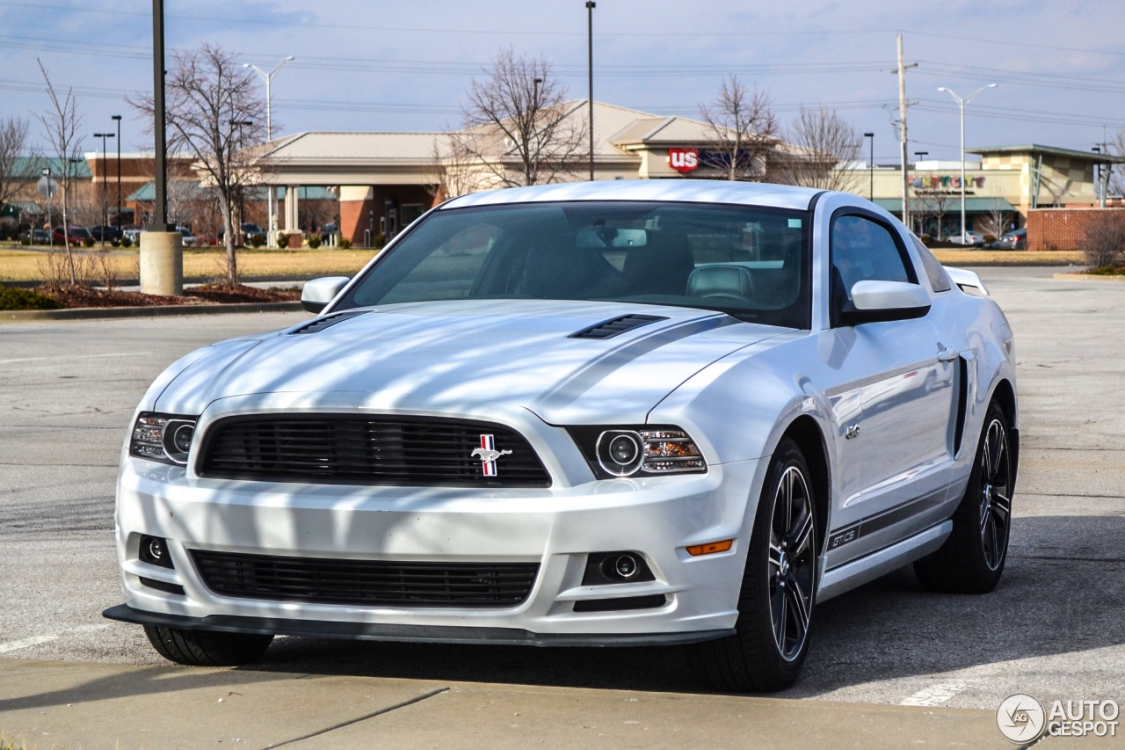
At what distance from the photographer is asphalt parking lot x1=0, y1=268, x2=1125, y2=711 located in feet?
16.5

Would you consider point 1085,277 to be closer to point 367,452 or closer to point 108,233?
point 367,452

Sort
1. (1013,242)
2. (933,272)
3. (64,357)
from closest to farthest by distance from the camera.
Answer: (933,272) < (64,357) < (1013,242)

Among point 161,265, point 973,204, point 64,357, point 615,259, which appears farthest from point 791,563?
point 973,204

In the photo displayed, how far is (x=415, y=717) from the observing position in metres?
4.37

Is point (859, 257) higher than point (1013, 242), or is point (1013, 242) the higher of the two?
point (1013, 242)

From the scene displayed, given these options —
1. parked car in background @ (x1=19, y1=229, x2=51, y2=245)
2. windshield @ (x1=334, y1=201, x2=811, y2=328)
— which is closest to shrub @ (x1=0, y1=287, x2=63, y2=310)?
windshield @ (x1=334, y1=201, x2=811, y2=328)

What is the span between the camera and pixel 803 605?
501 centimetres

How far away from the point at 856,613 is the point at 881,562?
0.50 m

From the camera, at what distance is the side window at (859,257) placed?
19.2 ft

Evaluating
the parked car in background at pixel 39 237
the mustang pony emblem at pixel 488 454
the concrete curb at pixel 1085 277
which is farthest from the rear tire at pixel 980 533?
the parked car in background at pixel 39 237

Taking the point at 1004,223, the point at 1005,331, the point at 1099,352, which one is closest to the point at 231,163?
the point at 1099,352

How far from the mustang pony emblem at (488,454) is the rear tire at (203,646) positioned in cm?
119

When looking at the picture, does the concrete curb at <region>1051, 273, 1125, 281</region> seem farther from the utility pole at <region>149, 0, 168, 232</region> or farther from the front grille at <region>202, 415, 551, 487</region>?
the front grille at <region>202, 415, 551, 487</region>

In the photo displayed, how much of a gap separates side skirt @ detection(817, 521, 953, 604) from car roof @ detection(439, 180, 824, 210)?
1.37 metres
